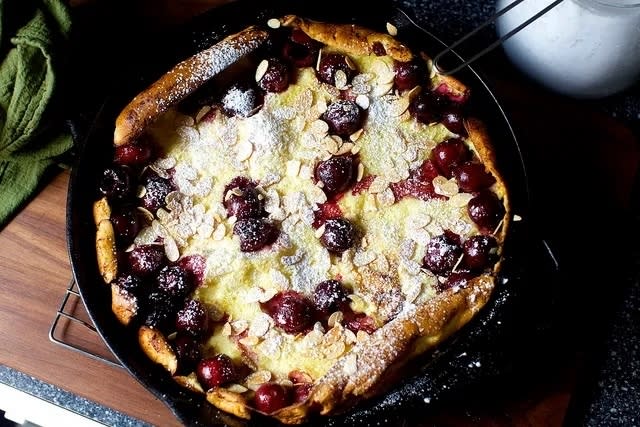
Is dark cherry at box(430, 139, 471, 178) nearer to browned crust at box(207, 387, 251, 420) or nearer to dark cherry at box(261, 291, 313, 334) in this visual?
dark cherry at box(261, 291, 313, 334)

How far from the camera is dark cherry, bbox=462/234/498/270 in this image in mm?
1671

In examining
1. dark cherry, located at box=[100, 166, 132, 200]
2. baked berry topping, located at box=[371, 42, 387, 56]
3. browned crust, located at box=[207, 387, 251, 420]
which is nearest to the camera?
browned crust, located at box=[207, 387, 251, 420]

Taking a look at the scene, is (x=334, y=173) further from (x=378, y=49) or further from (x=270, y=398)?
(x=270, y=398)

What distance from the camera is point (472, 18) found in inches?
82.6

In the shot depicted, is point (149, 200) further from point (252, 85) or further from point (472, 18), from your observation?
point (472, 18)

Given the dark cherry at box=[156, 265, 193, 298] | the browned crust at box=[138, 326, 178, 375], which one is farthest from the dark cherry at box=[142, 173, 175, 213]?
the browned crust at box=[138, 326, 178, 375]

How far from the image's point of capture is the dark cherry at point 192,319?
1.62m

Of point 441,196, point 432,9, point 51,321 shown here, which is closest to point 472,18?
point 432,9

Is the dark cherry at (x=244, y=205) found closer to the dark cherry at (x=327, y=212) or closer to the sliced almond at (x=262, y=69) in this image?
the dark cherry at (x=327, y=212)

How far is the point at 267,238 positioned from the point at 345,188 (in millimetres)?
197

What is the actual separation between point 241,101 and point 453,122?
44 centimetres

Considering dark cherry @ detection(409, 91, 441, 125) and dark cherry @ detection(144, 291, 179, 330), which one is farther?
dark cherry @ detection(409, 91, 441, 125)

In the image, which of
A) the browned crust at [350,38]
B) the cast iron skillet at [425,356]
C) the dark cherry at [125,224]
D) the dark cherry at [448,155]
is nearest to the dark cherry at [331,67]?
the browned crust at [350,38]

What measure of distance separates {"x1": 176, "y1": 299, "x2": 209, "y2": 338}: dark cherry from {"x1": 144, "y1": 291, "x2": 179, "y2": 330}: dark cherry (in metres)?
0.02
